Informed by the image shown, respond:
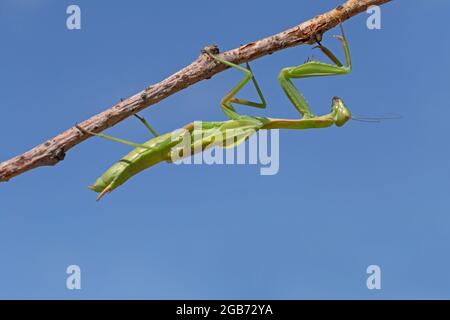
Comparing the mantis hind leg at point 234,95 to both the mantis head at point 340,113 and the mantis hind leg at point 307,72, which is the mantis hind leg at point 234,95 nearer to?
the mantis hind leg at point 307,72

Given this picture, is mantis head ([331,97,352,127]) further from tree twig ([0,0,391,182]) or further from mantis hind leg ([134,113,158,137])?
mantis hind leg ([134,113,158,137])

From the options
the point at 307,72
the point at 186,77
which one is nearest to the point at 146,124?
the point at 186,77

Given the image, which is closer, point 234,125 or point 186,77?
point 234,125

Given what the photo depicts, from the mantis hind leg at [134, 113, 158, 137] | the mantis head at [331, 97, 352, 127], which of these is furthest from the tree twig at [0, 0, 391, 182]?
the mantis head at [331, 97, 352, 127]

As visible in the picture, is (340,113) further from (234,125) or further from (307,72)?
(234,125)

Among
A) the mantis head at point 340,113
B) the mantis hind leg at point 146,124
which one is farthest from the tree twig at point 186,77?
the mantis head at point 340,113

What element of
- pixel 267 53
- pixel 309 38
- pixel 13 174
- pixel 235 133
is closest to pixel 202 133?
pixel 235 133

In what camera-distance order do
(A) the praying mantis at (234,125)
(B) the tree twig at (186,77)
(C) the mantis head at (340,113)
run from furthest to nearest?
1. (B) the tree twig at (186,77)
2. (C) the mantis head at (340,113)
3. (A) the praying mantis at (234,125)
